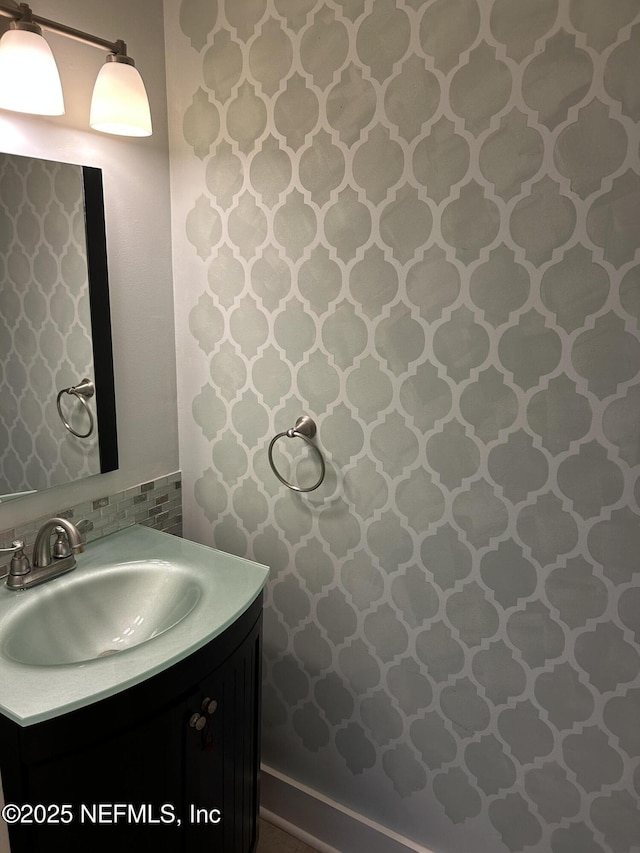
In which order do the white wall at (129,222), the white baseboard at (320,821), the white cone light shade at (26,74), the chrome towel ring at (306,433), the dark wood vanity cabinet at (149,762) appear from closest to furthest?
the dark wood vanity cabinet at (149,762) → the white cone light shade at (26,74) → the white wall at (129,222) → the chrome towel ring at (306,433) → the white baseboard at (320,821)

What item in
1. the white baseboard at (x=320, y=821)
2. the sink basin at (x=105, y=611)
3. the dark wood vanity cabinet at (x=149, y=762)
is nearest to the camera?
the dark wood vanity cabinet at (x=149, y=762)

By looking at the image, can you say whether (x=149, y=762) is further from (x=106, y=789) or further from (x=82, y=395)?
(x=82, y=395)

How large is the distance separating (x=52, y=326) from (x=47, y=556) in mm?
522

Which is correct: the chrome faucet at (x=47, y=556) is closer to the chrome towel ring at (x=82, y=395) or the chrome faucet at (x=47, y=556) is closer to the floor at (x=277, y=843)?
the chrome towel ring at (x=82, y=395)

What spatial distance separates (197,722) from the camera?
1218 millimetres

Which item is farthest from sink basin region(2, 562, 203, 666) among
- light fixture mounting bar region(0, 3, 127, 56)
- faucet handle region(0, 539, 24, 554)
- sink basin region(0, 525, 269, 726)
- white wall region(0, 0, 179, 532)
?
light fixture mounting bar region(0, 3, 127, 56)

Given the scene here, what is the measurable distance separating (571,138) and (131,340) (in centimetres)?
112

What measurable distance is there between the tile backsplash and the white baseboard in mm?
795

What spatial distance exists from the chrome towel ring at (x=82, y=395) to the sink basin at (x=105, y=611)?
0.34 metres

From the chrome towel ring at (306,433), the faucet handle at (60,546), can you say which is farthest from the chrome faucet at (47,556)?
the chrome towel ring at (306,433)

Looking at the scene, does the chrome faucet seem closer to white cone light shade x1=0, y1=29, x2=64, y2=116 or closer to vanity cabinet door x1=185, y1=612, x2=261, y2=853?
vanity cabinet door x1=185, y1=612, x2=261, y2=853

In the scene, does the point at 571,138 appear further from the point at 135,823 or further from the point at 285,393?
the point at 135,823

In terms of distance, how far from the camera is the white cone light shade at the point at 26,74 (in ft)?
Answer: 3.90

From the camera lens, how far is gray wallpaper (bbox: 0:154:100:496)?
4.55 ft
